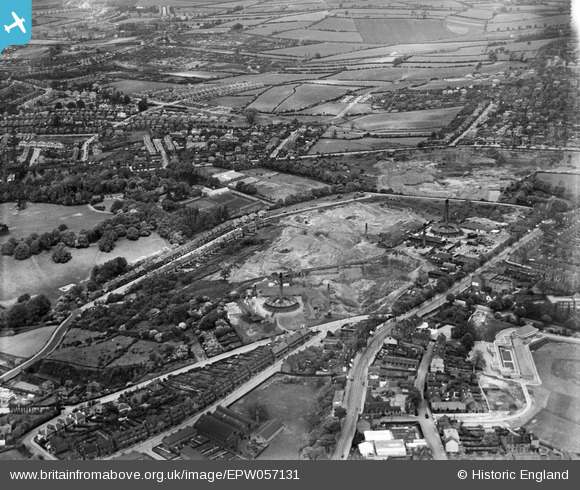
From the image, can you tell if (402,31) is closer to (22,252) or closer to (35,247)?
(35,247)

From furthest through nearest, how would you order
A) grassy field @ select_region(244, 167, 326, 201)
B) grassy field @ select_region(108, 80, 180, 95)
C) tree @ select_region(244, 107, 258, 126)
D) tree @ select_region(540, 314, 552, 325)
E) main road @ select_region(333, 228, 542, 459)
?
1. grassy field @ select_region(108, 80, 180, 95)
2. tree @ select_region(244, 107, 258, 126)
3. grassy field @ select_region(244, 167, 326, 201)
4. tree @ select_region(540, 314, 552, 325)
5. main road @ select_region(333, 228, 542, 459)

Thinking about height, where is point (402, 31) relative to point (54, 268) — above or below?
above

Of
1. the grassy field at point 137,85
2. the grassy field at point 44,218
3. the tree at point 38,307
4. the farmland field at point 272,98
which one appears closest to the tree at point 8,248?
Result: the grassy field at point 44,218

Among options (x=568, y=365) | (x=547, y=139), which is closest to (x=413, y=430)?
(x=568, y=365)

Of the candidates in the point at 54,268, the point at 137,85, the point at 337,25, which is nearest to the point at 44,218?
the point at 54,268

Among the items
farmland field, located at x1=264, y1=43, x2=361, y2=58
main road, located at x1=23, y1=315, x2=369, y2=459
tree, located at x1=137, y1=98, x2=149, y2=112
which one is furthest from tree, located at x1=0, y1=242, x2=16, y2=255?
farmland field, located at x1=264, y1=43, x2=361, y2=58

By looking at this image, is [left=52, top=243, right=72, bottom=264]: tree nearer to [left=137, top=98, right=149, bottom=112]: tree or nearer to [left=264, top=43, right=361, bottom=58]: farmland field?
[left=137, top=98, right=149, bottom=112]: tree
